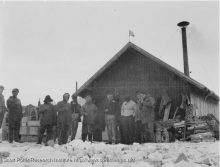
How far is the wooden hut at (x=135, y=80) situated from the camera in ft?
37.8

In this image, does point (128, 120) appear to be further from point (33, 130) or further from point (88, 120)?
point (33, 130)

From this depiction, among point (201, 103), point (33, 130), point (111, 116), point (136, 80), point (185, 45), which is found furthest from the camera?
point (185, 45)

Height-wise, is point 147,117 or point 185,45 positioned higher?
point 185,45

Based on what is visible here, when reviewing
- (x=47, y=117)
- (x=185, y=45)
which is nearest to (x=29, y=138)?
(x=47, y=117)

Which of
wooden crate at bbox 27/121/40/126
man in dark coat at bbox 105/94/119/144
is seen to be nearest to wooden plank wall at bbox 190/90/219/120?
man in dark coat at bbox 105/94/119/144

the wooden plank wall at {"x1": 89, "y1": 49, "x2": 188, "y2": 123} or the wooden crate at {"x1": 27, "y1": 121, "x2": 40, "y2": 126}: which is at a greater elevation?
the wooden plank wall at {"x1": 89, "y1": 49, "x2": 188, "y2": 123}

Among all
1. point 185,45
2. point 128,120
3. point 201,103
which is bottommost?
point 128,120

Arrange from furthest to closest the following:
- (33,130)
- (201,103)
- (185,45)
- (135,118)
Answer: (185,45)
(201,103)
(33,130)
(135,118)

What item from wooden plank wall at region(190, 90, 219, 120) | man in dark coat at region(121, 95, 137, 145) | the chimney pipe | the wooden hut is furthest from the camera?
the chimney pipe

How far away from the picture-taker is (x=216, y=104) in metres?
19.8

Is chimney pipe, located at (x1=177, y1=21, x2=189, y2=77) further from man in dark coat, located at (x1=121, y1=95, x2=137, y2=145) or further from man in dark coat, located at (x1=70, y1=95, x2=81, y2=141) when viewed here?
man in dark coat, located at (x1=70, y1=95, x2=81, y2=141)

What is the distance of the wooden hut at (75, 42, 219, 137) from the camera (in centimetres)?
1153

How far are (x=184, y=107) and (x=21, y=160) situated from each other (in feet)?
25.1

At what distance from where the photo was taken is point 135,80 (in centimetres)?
1230
